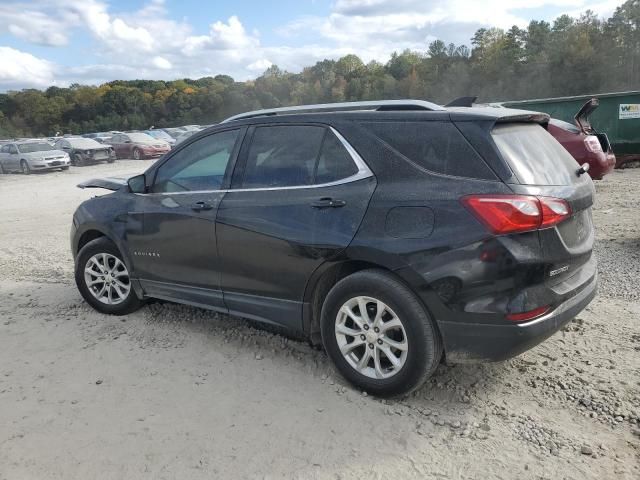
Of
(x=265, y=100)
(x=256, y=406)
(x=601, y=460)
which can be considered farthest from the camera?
(x=265, y=100)

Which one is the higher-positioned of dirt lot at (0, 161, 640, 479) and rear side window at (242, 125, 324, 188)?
rear side window at (242, 125, 324, 188)

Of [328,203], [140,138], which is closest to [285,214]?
[328,203]

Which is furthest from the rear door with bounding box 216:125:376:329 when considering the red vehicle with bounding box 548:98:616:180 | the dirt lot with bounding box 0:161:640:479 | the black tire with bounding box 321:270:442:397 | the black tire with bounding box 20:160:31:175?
the black tire with bounding box 20:160:31:175

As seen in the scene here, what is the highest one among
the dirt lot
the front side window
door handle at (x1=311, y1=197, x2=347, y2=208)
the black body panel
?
the front side window

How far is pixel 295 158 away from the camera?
3.59 metres

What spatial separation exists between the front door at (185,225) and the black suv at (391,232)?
0.02 m

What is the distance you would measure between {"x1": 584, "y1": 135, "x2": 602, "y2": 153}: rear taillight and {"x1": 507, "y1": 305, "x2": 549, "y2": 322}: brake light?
790 centimetres

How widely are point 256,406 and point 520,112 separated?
2348mm

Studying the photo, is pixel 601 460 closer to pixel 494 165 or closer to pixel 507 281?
pixel 507 281

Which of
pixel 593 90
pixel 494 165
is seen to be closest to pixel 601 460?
pixel 494 165

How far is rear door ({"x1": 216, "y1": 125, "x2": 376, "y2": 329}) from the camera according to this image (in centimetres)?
326

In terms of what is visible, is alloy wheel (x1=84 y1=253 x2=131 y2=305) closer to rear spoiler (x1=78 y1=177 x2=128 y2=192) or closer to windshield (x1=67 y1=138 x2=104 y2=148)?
rear spoiler (x1=78 y1=177 x2=128 y2=192)

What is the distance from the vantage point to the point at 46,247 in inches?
316

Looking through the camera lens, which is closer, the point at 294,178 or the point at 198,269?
the point at 294,178
